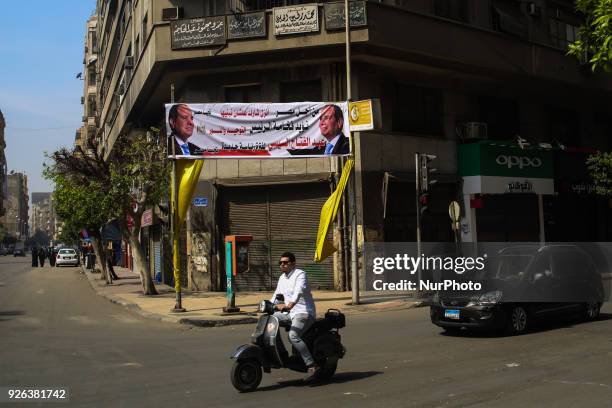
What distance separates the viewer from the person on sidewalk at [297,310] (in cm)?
Answer: 770

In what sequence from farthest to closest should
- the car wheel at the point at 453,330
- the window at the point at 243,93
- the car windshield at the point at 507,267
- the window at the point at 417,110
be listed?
the window at the point at 417,110
the window at the point at 243,93
the car wheel at the point at 453,330
the car windshield at the point at 507,267

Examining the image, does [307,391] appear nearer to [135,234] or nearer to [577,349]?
[577,349]

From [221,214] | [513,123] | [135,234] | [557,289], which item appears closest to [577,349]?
[557,289]

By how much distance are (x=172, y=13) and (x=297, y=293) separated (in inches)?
719

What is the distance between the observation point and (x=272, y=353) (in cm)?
759

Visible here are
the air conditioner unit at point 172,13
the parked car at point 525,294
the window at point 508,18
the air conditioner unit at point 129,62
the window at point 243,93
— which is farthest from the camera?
the air conditioner unit at point 129,62

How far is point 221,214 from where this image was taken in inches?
879

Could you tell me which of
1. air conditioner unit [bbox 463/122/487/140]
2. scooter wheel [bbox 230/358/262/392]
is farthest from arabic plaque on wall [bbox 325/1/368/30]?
scooter wheel [bbox 230/358/262/392]

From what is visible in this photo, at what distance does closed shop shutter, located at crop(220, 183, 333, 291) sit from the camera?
854 inches

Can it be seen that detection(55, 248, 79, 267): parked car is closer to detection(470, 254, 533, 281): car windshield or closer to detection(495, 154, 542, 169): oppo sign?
detection(495, 154, 542, 169): oppo sign

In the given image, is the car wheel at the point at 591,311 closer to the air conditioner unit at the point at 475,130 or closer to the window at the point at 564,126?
the air conditioner unit at the point at 475,130

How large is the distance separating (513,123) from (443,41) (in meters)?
6.33

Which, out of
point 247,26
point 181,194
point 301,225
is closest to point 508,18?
point 247,26

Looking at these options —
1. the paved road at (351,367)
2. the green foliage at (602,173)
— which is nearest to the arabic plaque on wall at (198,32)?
Result: the paved road at (351,367)
